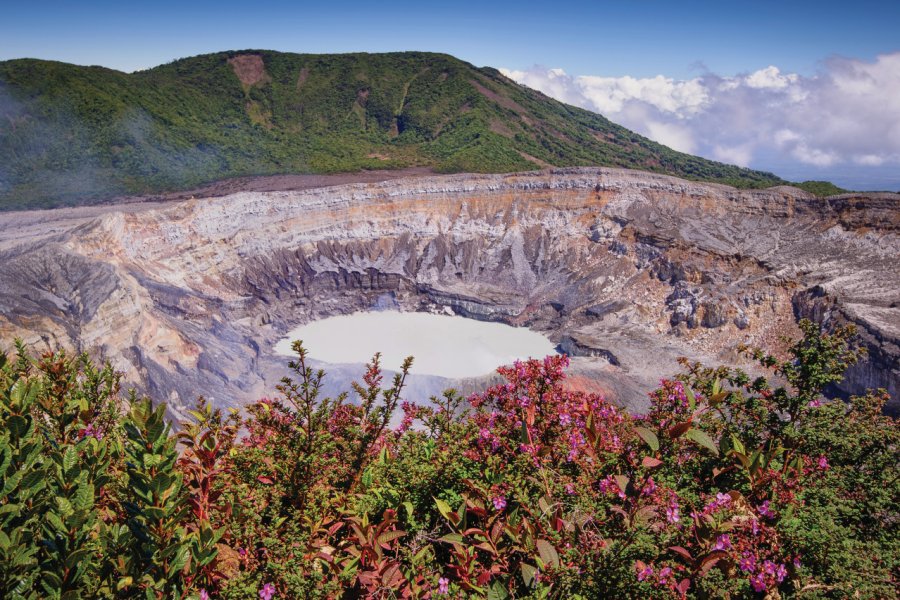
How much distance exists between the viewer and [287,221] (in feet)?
177

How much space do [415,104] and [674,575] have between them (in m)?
110

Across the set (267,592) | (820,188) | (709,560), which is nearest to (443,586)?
(267,592)

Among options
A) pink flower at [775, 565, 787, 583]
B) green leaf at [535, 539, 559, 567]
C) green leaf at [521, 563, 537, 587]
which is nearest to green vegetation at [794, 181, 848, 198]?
pink flower at [775, 565, 787, 583]

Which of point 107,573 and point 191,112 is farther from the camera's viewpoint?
point 191,112

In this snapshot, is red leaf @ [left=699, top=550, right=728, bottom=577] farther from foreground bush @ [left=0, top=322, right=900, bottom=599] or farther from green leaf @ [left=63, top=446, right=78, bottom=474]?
green leaf @ [left=63, top=446, right=78, bottom=474]

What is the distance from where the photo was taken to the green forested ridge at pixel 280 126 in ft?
224

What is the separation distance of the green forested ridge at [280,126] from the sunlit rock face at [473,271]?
18472 millimetres

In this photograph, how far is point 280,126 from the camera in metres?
101

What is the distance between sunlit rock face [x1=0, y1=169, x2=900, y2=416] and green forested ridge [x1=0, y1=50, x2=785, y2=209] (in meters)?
18.5

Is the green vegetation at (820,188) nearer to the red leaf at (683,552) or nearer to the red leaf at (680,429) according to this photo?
the red leaf at (680,429)

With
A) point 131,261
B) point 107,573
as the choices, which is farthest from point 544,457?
point 131,261

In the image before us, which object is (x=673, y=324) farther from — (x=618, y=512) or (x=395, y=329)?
(x=618, y=512)

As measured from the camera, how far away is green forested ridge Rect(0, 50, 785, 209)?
68.1 metres

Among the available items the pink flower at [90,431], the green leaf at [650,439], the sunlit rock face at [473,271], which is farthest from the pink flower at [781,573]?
the sunlit rock face at [473,271]
